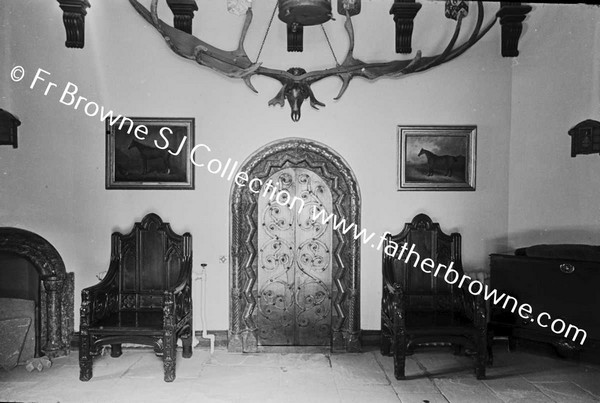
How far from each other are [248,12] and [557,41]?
3.35m

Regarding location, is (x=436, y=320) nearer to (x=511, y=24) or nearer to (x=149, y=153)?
(x=511, y=24)

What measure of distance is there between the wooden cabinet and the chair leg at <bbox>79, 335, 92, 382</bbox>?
3962mm

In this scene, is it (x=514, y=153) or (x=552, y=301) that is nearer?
(x=552, y=301)

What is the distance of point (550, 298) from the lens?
4688mm

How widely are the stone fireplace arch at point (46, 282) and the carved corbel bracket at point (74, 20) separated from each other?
2146mm

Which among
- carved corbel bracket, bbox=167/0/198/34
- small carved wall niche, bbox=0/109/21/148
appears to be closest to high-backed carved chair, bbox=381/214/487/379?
carved corbel bracket, bbox=167/0/198/34

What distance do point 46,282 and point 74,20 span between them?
2.82 meters

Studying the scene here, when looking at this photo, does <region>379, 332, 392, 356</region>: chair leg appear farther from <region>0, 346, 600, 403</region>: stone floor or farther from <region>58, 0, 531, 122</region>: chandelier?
<region>58, 0, 531, 122</region>: chandelier

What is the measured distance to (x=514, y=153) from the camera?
5637 millimetres

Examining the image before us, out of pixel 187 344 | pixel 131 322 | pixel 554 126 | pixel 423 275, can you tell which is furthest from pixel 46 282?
pixel 554 126

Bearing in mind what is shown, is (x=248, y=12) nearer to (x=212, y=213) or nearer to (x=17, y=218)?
(x=212, y=213)

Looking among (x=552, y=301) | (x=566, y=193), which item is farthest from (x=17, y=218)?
(x=566, y=193)

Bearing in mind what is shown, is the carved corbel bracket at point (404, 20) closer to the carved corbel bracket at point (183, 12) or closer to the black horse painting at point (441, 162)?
the black horse painting at point (441, 162)

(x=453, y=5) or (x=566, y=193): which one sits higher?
(x=453, y=5)
